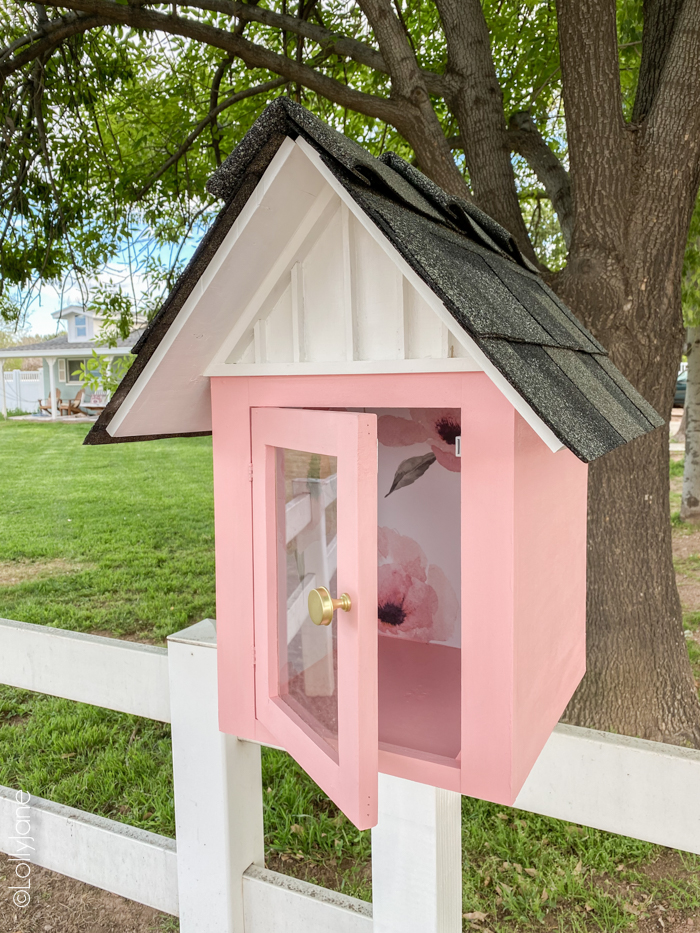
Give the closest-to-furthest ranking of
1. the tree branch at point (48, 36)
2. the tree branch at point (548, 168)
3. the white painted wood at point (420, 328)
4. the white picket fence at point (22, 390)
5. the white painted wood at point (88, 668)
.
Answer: the white painted wood at point (420, 328) → the white painted wood at point (88, 668) → the tree branch at point (48, 36) → the tree branch at point (548, 168) → the white picket fence at point (22, 390)

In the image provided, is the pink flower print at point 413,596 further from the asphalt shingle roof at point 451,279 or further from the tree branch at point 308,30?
the tree branch at point 308,30

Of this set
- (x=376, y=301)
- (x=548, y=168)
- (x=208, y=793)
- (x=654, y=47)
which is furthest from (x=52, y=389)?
(x=376, y=301)

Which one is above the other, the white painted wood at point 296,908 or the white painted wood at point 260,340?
the white painted wood at point 260,340

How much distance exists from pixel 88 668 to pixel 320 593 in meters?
0.99

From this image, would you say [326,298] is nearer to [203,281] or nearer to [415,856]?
[203,281]

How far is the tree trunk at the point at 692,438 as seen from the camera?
672cm

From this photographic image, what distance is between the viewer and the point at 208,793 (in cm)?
144

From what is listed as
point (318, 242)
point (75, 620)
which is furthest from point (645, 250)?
point (75, 620)

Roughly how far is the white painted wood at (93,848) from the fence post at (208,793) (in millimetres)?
113

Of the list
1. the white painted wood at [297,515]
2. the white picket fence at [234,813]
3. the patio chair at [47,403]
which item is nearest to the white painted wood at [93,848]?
the white picket fence at [234,813]

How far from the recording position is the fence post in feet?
4.66

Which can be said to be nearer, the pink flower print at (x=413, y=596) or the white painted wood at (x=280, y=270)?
the white painted wood at (x=280, y=270)

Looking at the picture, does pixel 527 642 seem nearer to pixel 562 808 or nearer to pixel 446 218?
pixel 562 808

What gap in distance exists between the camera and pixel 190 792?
4.78 ft
